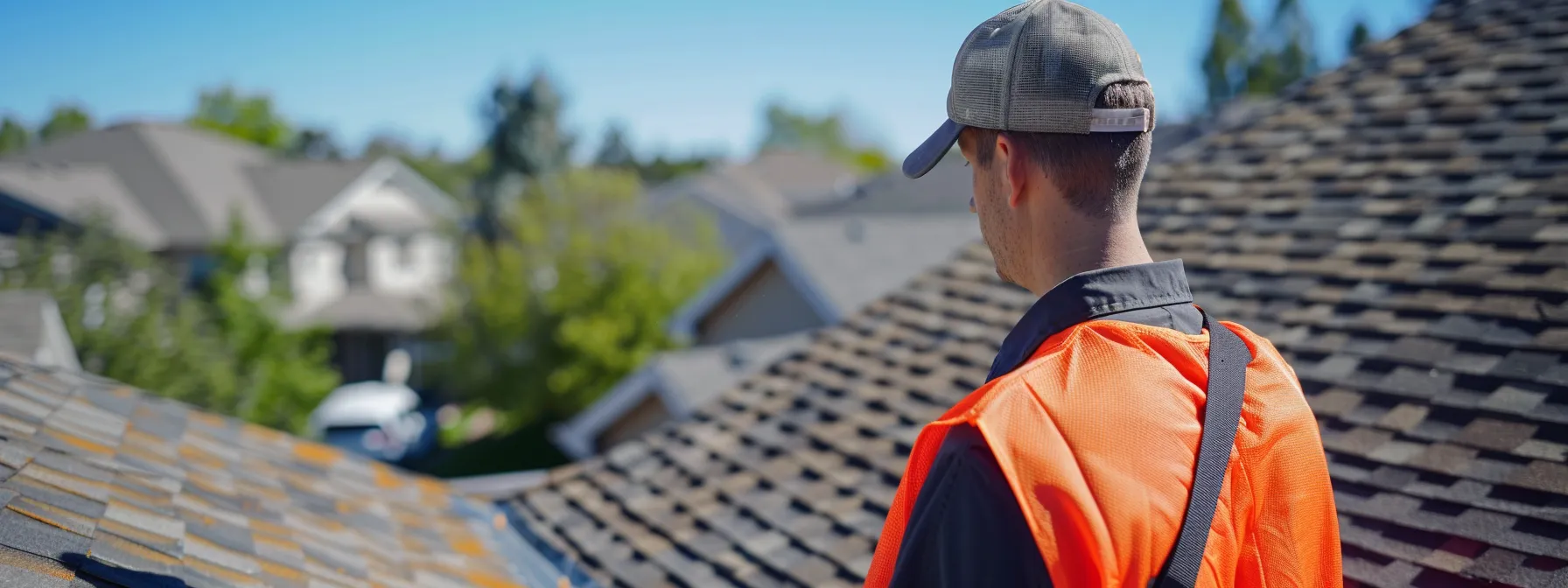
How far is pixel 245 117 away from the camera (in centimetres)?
7650

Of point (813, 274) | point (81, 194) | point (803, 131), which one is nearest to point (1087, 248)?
point (813, 274)

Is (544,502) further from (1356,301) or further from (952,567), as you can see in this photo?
(952,567)

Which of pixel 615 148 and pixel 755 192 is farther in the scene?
pixel 615 148

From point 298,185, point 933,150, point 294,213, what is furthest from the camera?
point 298,185

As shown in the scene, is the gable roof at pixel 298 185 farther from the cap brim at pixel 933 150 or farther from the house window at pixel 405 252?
the cap brim at pixel 933 150

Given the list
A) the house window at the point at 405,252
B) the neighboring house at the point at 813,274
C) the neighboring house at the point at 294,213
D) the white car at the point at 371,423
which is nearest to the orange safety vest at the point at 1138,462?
the neighboring house at the point at 813,274

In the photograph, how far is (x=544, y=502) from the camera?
17.7ft

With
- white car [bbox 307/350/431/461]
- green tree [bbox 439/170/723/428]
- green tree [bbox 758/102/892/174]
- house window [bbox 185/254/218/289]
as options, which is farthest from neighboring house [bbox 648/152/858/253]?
green tree [bbox 758/102/892/174]

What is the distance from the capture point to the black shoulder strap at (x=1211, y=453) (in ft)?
4.95

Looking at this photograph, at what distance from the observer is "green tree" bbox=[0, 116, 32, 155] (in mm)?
55406

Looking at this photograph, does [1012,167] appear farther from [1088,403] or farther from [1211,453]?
[1211,453]

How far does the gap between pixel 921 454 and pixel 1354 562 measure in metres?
1.83

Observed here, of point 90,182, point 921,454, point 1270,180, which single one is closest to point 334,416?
point 90,182

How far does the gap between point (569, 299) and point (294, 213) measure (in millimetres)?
11614
